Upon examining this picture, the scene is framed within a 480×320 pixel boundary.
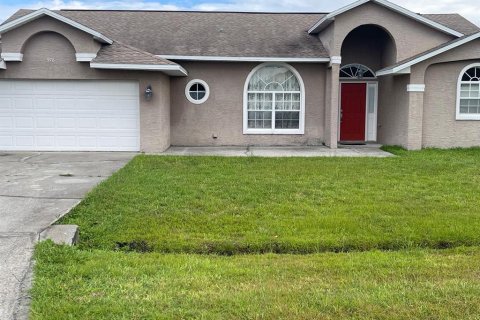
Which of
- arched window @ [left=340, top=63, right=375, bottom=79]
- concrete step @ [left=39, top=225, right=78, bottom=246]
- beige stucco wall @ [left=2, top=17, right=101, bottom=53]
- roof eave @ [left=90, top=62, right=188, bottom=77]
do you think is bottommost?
concrete step @ [left=39, top=225, right=78, bottom=246]

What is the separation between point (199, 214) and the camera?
7.55 metres

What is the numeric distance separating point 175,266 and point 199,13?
17.2 metres

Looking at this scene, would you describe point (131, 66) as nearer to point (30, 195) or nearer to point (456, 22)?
point (30, 195)

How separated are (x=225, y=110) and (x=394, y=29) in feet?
20.6

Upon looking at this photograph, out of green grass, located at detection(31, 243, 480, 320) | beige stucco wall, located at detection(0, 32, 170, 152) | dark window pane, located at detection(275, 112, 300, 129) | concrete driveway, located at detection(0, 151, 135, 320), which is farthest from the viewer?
dark window pane, located at detection(275, 112, 300, 129)

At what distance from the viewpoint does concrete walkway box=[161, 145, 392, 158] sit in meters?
14.7

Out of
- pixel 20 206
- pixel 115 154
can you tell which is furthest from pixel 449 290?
pixel 115 154

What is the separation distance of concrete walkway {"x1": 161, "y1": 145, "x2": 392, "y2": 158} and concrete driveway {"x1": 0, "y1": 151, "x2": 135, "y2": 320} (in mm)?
2147

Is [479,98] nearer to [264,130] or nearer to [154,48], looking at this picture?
[264,130]

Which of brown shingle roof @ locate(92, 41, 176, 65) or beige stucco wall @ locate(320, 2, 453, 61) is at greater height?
beige stucco wall @ locate(320, 2, 453, 61)

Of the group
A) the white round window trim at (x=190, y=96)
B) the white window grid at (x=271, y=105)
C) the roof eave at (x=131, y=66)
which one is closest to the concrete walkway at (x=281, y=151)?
the white window grid at (x=271, y=105)

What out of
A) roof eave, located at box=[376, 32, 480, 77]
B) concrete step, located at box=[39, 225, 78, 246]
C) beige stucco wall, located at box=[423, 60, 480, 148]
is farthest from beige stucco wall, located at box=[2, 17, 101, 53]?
beige stucco wall, located at box=[423, 60, 480, 148]

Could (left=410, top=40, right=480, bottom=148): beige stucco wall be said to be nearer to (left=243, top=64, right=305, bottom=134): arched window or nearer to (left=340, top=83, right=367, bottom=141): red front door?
(left=340, top=83, right=367, bottom=141): red front door

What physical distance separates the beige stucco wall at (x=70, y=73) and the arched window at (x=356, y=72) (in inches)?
278
